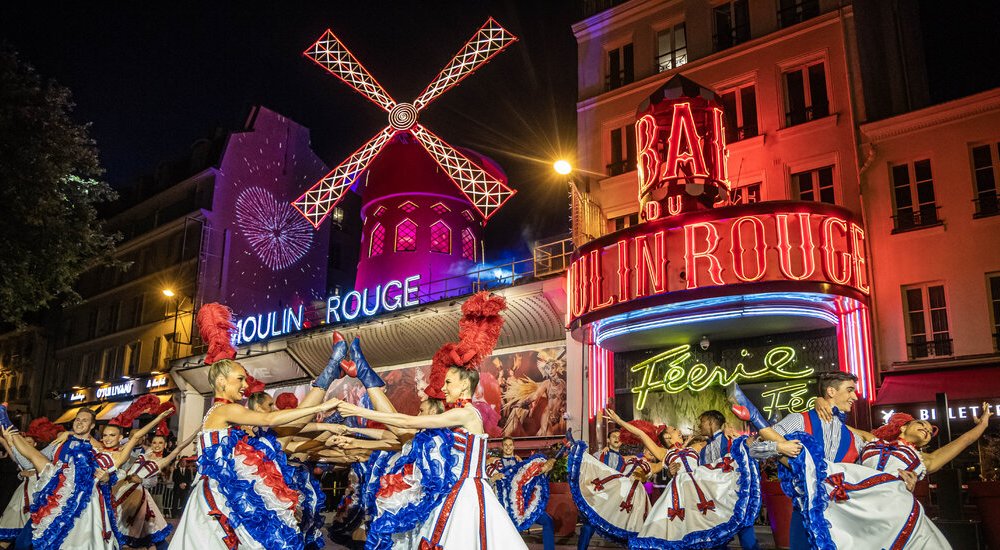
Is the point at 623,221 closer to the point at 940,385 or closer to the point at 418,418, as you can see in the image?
the point at 940,385

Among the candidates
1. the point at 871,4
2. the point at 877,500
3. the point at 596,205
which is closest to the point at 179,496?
the point at 596,205

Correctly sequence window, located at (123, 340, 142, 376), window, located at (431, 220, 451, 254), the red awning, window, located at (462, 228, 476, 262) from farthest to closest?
window, located at (123, 340, 142, 376)
window, located at (462, 228, 476, 262)
window, located at (431, 220, 451, 254)
the red awning

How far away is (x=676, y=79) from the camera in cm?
1622

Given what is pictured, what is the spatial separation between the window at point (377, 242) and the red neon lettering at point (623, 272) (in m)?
12.9

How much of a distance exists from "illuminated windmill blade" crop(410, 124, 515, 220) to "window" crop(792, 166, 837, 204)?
34.3 ft

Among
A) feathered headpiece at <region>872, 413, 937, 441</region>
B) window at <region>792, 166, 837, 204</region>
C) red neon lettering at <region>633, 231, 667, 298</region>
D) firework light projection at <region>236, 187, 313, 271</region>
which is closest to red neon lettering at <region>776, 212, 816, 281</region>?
red neon lettering at <region>633, 231, 667, 298</region>

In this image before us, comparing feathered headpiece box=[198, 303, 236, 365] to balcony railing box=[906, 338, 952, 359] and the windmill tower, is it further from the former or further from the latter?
the windmill tower

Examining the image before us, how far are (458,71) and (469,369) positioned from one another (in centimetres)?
2262

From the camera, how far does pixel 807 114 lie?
1620 cm

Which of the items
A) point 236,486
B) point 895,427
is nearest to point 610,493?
point 895,427

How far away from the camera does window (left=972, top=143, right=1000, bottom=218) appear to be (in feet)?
45.8

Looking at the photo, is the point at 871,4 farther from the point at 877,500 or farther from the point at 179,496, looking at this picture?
the point at 179,496

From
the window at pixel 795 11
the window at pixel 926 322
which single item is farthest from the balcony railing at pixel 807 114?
the window at pixel 926 322

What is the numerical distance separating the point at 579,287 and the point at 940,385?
6631 mm
